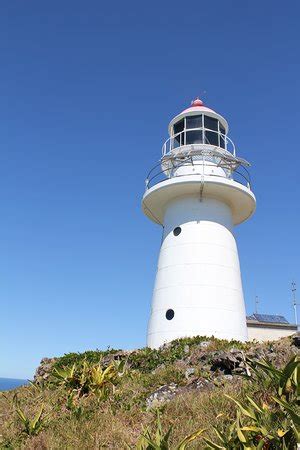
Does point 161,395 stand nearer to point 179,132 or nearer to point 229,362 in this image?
point 229,362

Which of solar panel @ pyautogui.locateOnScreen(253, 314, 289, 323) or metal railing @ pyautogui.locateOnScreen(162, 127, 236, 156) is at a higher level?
metal railing @ pyautogui.locateOnScreen(162, 127, 236, 156)

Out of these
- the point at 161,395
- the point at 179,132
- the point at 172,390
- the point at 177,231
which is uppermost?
the point at 179,132

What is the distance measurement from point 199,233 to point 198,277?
5.88 feet

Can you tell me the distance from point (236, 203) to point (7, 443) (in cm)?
1377

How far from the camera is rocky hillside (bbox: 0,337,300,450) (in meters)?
5.16

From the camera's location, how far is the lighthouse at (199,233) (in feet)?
52.5

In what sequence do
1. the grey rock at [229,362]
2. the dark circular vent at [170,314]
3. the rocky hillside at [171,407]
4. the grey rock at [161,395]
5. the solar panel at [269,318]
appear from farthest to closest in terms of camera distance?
the solar panel at [269,318] → the dark circular vent at [170,314] → the grey rock at [229,362] → the grey rock at [161,395] → the rocky hillside at [171,407]

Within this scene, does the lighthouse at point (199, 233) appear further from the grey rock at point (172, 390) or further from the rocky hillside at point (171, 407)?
the grey rock at point (172, 390)

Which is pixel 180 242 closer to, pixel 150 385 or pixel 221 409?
pixel 150 385

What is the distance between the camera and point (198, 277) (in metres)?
16.3

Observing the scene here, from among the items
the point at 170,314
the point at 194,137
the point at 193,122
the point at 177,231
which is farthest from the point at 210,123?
the point at 170,314

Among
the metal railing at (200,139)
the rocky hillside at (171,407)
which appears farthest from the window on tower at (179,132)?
the rocky hillside at (171,407)

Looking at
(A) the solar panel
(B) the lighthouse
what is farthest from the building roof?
(B) the lighthouse

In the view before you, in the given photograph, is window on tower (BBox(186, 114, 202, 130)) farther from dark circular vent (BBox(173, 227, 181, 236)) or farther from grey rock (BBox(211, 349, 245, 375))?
grey rock (BBox(211, 349, 245, 375))
